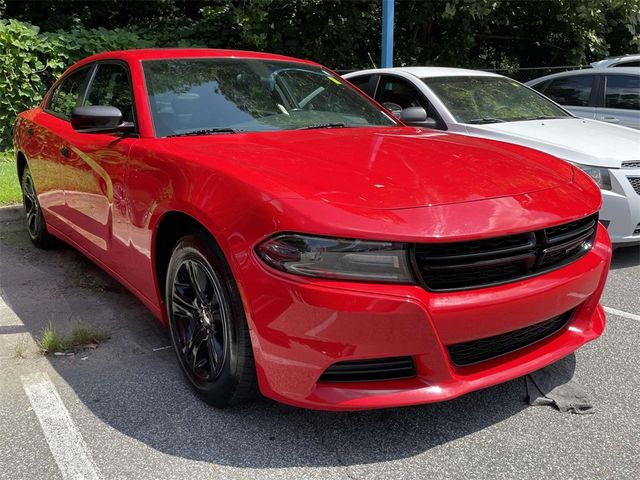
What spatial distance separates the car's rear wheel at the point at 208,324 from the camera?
2.45 meters

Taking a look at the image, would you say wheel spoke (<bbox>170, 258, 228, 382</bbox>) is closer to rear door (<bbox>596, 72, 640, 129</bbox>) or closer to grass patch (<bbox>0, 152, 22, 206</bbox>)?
grass patch (<bbox>0, 152, 22, 206</bbox>)

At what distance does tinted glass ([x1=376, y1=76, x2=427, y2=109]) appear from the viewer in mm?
6105

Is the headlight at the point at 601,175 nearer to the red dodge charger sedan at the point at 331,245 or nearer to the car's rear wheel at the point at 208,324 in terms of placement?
the red dodge charger sedan at the point at 331,245

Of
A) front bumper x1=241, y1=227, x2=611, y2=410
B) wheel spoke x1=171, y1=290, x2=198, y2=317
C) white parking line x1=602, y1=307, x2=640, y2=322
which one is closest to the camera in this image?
front bumper x1=241, y1=227, x2=611, y2=410

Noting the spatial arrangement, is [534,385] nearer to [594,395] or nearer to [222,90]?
[594,395]

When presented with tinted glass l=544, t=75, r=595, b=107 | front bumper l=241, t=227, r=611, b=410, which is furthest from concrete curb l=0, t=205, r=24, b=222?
tinted glass l=544, t=75, r=595, b=107

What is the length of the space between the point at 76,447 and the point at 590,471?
2.01 meters

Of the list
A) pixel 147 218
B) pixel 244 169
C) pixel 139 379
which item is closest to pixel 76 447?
pixel 139 379

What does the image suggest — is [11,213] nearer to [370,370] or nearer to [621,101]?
[370,370]

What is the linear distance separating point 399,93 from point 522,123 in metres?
1.33

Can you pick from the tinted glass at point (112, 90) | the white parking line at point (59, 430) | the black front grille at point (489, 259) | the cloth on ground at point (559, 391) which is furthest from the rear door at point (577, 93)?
the white parking line at point (59, 430)

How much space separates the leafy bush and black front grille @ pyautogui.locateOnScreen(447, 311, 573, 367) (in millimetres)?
8145

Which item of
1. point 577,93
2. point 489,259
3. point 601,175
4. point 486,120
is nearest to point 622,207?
point 601,175

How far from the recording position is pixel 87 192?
3703mm
